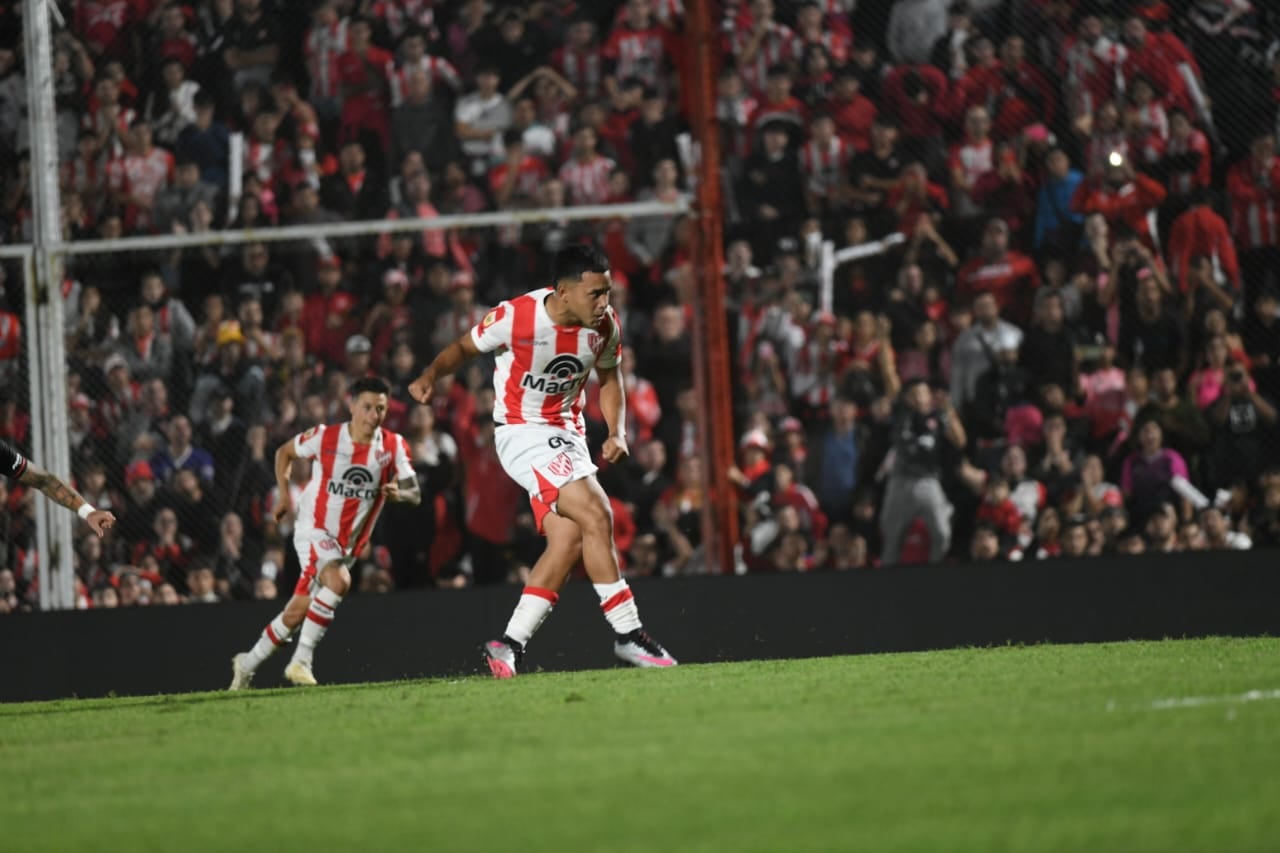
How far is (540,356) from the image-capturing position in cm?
825

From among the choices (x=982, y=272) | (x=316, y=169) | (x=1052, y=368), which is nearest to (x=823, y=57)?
(x=982, y=272)

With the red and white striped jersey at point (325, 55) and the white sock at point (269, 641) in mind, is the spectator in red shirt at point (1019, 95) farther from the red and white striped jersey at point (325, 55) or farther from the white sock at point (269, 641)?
the white sock at point (269, 641)

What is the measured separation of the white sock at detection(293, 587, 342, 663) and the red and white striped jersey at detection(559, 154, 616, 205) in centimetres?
500

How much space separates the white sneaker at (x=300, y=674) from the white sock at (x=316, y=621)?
0.02 metres

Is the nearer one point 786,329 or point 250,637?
point 250,637

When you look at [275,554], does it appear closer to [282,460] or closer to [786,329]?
[282,460]

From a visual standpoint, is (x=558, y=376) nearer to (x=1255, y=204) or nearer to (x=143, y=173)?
(x=1255, y=204)

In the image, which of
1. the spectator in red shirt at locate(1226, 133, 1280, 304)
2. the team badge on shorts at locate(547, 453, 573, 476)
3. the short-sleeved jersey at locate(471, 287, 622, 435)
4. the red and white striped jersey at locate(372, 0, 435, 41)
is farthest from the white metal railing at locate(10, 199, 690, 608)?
the red and white striped jersey at locate(372, 0, 435, 41)

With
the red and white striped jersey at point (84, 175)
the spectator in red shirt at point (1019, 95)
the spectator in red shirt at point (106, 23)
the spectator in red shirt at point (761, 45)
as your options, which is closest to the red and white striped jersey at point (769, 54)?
the spectator in red shirt at point (761, 45)

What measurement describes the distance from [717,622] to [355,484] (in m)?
2.11

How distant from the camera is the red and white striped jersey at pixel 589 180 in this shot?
13.9 m

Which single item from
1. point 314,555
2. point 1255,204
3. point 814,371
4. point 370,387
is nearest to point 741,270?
point 814,371

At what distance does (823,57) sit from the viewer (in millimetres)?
13875

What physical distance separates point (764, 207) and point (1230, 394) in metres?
3.60
